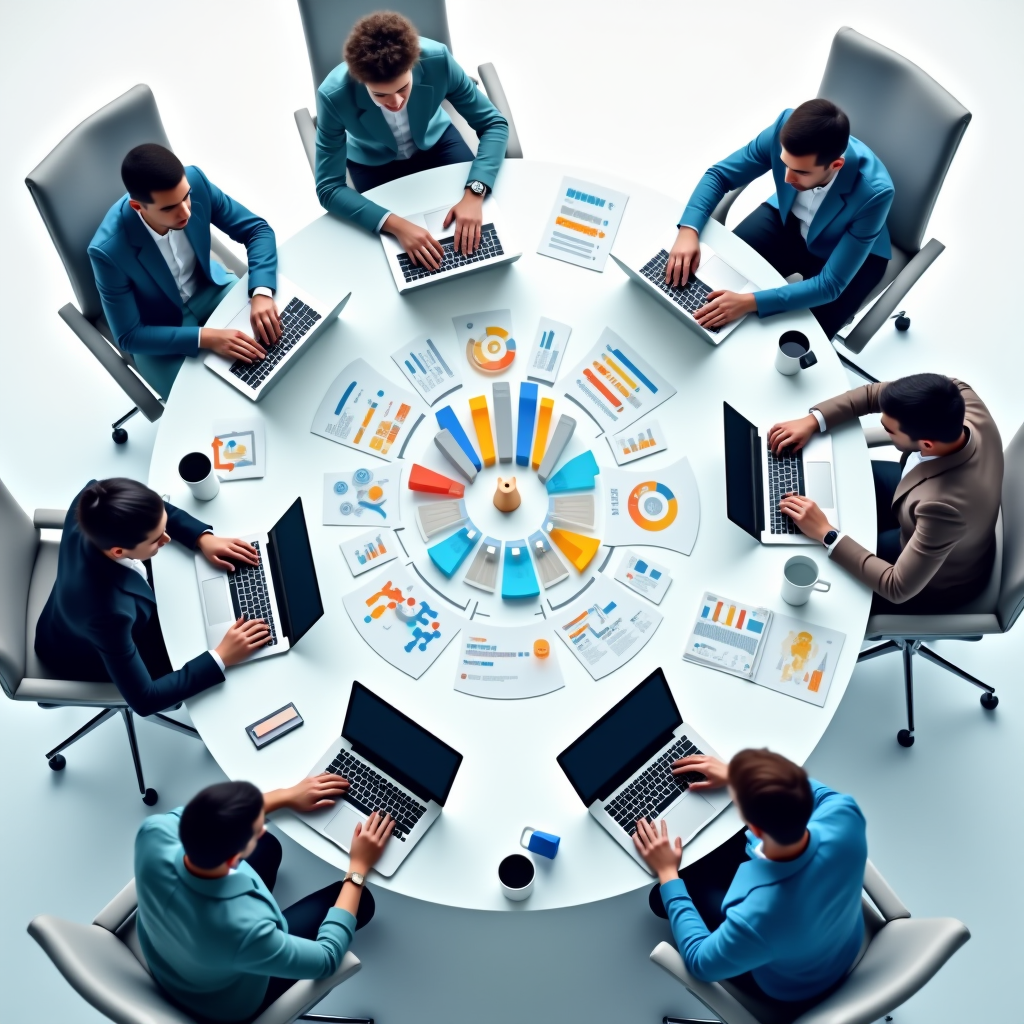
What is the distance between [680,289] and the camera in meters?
3.45

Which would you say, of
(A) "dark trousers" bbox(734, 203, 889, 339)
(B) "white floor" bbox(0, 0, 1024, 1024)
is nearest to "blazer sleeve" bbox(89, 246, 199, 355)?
(B) "white floor" bbox(0, 0, 1024, 1024)

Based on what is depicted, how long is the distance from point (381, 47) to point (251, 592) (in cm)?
180

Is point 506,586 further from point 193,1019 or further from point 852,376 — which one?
point 852,376

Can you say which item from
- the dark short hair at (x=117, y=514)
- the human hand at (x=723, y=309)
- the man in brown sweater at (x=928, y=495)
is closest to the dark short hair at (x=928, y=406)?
the man in brown sweater at (x=928, y=495)

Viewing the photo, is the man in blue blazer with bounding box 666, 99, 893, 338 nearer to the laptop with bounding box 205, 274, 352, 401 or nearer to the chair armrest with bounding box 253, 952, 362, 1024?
the laptop with bounding box 205, 274, 352, 401

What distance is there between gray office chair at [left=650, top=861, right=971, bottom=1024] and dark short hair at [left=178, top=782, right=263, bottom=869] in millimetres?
1103

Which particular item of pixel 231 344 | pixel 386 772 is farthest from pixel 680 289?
pixel 386 772

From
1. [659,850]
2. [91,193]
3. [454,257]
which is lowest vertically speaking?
[659,850]

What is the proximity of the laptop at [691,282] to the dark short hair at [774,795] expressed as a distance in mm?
1533

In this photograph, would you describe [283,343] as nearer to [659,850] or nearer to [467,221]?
[467,221]

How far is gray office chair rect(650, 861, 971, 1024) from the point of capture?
2375 mm

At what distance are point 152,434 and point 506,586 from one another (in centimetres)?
211

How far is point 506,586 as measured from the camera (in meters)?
3.07

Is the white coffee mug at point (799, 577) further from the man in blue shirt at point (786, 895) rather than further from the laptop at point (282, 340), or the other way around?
the laptop at point (282, 340)
